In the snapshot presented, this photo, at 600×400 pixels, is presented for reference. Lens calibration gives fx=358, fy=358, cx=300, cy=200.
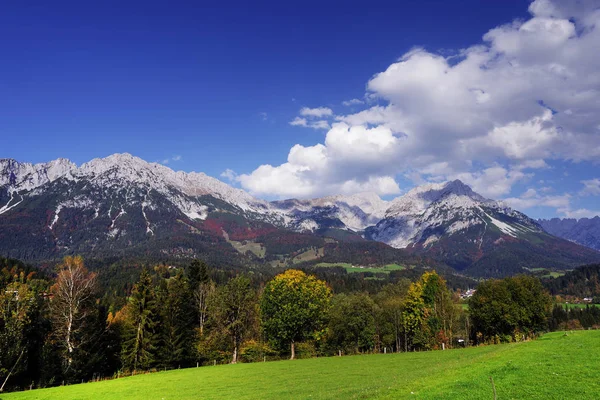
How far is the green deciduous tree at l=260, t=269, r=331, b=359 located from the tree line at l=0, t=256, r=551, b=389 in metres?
0.24

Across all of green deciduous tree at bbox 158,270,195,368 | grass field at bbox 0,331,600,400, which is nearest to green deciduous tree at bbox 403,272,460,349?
grass field at bbox 0,331,600,400

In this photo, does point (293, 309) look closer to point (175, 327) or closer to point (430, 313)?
point (175, 327)

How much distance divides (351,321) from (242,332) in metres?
29.8

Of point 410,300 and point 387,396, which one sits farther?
point 410,300

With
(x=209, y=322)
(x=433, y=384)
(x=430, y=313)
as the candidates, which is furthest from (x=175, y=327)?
(x=430, y=313)

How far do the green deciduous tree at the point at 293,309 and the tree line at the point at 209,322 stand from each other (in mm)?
244

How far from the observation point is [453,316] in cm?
9369

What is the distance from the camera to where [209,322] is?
84.2 meters

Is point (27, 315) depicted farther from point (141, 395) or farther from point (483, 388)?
point (483, 388)

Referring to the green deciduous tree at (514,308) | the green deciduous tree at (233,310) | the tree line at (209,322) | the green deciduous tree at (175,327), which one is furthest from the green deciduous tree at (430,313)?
the green deciduous tree at (175,327)

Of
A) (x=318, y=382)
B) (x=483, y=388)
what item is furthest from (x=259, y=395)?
(x=483, y=388)

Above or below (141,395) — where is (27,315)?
above

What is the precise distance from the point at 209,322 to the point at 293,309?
20.0 m

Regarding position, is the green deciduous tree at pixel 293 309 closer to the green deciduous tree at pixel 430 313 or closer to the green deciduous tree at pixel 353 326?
the green deciduous tree at pixel 353 326
